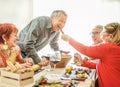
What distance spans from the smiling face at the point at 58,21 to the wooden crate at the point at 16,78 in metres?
1.17

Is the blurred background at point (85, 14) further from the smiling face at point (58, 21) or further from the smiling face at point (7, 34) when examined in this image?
the smiling face at point (7, 34)

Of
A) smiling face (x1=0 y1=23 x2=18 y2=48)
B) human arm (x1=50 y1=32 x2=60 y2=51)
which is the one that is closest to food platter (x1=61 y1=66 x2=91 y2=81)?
smiling face (x1=0 y1=23 x2=18 y2=48)

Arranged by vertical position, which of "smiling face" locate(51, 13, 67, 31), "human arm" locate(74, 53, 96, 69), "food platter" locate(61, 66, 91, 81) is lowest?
"food platter" locate(61, 66, 91, 81)

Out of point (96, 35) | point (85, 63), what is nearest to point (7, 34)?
point (85, 63)

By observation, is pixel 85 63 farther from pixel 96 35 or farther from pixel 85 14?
pixel 85 14

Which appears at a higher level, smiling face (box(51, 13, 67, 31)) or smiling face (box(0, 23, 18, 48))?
smiling face (box(51, 13, 67, 31))

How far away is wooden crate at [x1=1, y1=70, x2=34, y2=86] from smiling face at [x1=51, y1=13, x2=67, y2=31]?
117 centimetres

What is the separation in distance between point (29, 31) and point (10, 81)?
128 cm

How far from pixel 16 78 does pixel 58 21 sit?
128 cm

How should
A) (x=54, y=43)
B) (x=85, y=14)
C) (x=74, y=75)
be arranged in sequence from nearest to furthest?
1. (x=74, y=75)
2. (x=54, y=43)
3. (x=85, y=14)

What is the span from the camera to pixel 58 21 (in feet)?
8.98

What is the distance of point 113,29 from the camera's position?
2.24 metres

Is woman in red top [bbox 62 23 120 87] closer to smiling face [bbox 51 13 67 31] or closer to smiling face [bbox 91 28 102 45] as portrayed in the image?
smiling face [bbox 51 13 67 31]

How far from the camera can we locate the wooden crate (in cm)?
157
